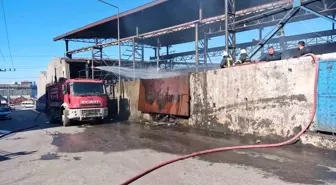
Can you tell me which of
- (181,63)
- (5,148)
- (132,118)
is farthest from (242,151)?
(181,63)

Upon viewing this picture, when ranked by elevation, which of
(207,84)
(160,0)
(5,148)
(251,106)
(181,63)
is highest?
(160,0)

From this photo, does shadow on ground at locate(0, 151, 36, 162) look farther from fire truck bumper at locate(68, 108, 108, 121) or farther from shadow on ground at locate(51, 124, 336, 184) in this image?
fire truck bumper at locate(68, 108, 108, 121)

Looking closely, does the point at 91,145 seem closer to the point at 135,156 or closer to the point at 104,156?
the point at 104,156

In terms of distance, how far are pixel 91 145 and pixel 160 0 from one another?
14042mm

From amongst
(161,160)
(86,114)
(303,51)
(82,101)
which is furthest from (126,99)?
(303,51)

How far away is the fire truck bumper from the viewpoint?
1469 centimetres

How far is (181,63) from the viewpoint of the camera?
30.9m

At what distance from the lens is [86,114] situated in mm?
14945

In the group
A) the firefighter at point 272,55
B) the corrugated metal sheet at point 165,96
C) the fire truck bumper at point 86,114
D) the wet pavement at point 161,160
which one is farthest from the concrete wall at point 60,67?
the firefighter at point 272,55

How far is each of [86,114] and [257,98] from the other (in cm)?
968

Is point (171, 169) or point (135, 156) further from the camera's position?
point (135, 156)

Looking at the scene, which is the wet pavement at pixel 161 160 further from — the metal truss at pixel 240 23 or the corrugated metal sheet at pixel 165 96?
the metal truss at pixel 240 23

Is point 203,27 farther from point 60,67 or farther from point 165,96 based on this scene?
point 60,67

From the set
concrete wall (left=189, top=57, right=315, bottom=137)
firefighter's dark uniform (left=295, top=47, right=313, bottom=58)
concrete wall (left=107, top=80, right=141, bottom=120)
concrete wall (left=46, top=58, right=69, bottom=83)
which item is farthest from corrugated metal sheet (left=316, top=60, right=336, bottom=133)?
concrete wall (left=46, top=58, right=69, bottom=83)
